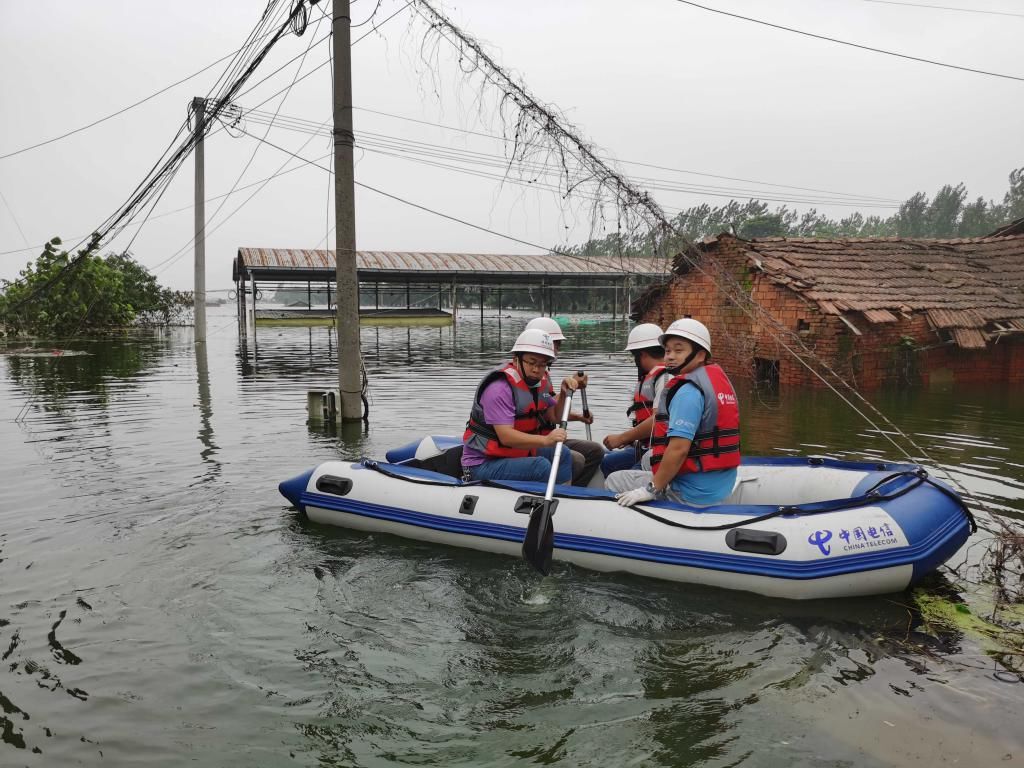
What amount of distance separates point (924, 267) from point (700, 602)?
1418 cm

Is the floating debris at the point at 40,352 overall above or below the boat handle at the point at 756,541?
above

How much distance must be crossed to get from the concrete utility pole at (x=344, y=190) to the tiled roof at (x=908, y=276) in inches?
332

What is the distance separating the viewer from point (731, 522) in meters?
4.95

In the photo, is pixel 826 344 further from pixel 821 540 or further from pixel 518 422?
pixel 821 540

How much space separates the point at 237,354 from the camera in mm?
23453

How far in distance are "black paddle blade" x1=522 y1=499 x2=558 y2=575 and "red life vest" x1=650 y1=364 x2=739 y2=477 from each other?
943 mm

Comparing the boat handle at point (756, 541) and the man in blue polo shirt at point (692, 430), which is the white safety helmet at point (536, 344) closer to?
the man in blue polo shirt at point (692, 430)

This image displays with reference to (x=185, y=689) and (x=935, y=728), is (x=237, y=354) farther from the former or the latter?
(x=935, y=728)

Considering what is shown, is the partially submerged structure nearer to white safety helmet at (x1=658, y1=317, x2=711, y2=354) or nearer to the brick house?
the brick house

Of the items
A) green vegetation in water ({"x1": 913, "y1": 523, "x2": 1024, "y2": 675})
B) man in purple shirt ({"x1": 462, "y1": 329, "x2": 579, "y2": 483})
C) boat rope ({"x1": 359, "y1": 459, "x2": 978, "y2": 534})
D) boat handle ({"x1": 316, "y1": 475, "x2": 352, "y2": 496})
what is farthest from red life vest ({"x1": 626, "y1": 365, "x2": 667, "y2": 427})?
boat handle ({"x1": 316, "y1": 475, "x2": 352, "y2": 496})

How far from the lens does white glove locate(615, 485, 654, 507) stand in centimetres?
527

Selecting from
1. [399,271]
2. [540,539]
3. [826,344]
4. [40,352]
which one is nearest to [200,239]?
[40,352]

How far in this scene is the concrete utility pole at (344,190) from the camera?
9.88 m

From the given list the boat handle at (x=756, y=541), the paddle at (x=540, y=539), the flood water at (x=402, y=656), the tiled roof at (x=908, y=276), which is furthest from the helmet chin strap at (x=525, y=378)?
the tiled roof at (x=908, y=276)
